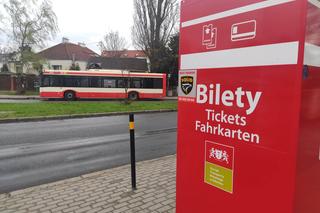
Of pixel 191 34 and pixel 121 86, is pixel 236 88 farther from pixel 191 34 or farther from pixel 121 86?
pixel 121 86

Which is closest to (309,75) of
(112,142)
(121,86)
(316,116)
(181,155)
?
(316,116)

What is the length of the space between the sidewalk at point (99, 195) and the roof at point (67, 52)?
171 ft

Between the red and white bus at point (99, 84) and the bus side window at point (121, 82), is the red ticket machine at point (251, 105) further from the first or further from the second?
the bus side window at point (121, 82)

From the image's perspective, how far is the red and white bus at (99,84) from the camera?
22438mm

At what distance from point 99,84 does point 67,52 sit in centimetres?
3562

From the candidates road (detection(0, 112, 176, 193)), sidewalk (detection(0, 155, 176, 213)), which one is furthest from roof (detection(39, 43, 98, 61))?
sidewalk (detection(0, 155, 176, 213))

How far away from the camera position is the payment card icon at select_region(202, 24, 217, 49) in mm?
2068

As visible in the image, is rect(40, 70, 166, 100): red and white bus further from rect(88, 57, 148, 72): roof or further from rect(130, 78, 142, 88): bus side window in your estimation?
rect(88, 57, 148, 72): roof

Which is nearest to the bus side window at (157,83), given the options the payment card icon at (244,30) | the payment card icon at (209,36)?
the payment card icon at (209,36)

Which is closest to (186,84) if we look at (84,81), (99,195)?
(99,195)

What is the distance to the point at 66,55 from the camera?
53.8 m

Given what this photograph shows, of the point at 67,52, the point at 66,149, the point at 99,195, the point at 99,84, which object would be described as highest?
the point at 67,52

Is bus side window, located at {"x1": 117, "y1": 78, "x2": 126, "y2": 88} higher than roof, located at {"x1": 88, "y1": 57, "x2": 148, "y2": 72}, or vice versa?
roof, located at {"x1": 88, "y1": 57, "x2": 148, "y2": 72}

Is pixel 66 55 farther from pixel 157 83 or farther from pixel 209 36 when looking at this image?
pixel 209 36
